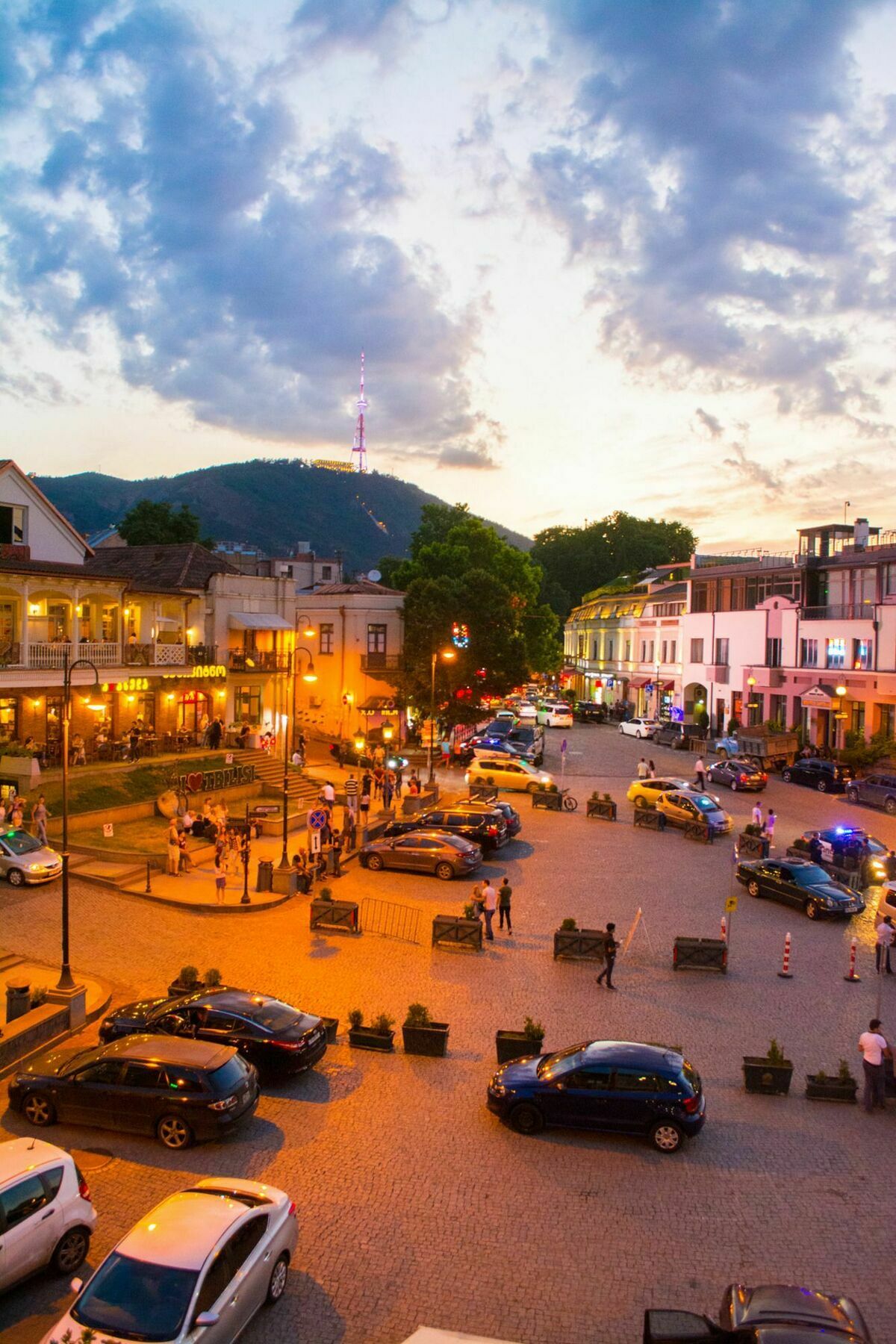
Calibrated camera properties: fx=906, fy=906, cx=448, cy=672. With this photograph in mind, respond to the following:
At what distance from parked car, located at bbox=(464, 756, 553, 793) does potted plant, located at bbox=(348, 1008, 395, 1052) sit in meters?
24.5

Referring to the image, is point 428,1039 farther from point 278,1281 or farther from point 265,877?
point 265,877

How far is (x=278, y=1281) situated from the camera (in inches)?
373

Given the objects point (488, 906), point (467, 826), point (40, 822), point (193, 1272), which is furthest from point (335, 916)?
point (193, 1272)

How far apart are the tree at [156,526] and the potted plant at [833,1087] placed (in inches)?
2441

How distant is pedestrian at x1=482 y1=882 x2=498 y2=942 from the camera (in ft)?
70.5

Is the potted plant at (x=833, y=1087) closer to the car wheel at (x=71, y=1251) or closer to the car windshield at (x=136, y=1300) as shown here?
the car windshield at (x=136, y=1300)

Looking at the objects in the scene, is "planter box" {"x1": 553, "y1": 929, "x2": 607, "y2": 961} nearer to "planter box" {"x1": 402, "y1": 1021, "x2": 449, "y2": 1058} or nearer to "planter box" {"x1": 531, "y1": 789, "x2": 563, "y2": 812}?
"planter box" {"x1": 402, "y1": 1021, "x2": 449, "y2": 1058}

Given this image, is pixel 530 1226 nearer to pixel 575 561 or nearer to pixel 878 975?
pixel 878 975

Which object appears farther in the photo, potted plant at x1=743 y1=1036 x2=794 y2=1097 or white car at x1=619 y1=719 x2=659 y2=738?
white car at x1=619 y1=719 x2=659 y2=738

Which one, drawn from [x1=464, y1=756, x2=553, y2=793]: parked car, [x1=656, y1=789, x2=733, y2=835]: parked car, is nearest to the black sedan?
[x1=656, y1=789, x2=733, y2=835]: parked car

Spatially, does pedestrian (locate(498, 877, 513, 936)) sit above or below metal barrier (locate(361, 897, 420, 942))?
above

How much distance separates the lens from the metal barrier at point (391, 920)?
2205 centimetres

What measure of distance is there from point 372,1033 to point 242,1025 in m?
2.35

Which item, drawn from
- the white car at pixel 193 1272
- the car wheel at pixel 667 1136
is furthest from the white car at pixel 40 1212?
the car wheel at pixel 667 1136
